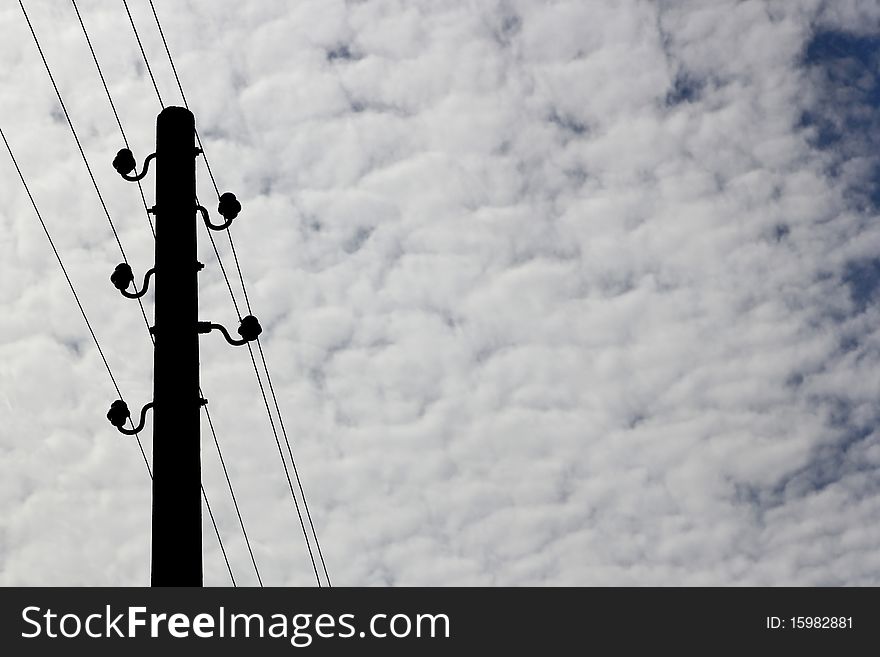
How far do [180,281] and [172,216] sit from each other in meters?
0.64

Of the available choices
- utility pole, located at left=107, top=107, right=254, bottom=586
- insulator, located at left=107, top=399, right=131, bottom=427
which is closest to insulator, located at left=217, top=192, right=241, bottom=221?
utility pole, located at left=107, top=107, right=254, bottom=586

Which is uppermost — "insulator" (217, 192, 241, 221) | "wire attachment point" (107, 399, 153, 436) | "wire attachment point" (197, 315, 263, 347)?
"insulator" (217, 192, 241, 221)

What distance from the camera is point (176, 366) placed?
1014cm

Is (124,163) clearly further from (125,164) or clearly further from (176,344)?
(176,344)

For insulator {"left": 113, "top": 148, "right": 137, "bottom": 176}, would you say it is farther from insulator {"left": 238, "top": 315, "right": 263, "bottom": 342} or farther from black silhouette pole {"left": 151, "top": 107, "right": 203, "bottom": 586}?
insulator {"left": 238, "top": 315, "right": 263, "bottom": 342}

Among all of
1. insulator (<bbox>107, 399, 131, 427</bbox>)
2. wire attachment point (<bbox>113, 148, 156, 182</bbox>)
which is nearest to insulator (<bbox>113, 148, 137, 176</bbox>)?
wire attachment point (<bbox>113, 148, 156, 182</bbox>)

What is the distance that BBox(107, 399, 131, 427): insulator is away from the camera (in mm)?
10641

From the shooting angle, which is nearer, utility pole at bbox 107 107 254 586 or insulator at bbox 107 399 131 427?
utility pole at bbox 107 107 254 586

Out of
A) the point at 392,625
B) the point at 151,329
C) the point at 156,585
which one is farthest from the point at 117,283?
the point at 392,625

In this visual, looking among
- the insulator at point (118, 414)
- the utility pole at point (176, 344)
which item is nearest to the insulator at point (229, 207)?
the utility pole at point (176, 344)

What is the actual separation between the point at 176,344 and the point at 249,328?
3.31 feet

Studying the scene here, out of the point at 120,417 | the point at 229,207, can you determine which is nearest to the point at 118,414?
the point at 120,417

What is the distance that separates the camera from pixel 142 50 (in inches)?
516

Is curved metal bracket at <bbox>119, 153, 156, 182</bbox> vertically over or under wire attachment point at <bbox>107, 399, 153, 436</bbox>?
over
